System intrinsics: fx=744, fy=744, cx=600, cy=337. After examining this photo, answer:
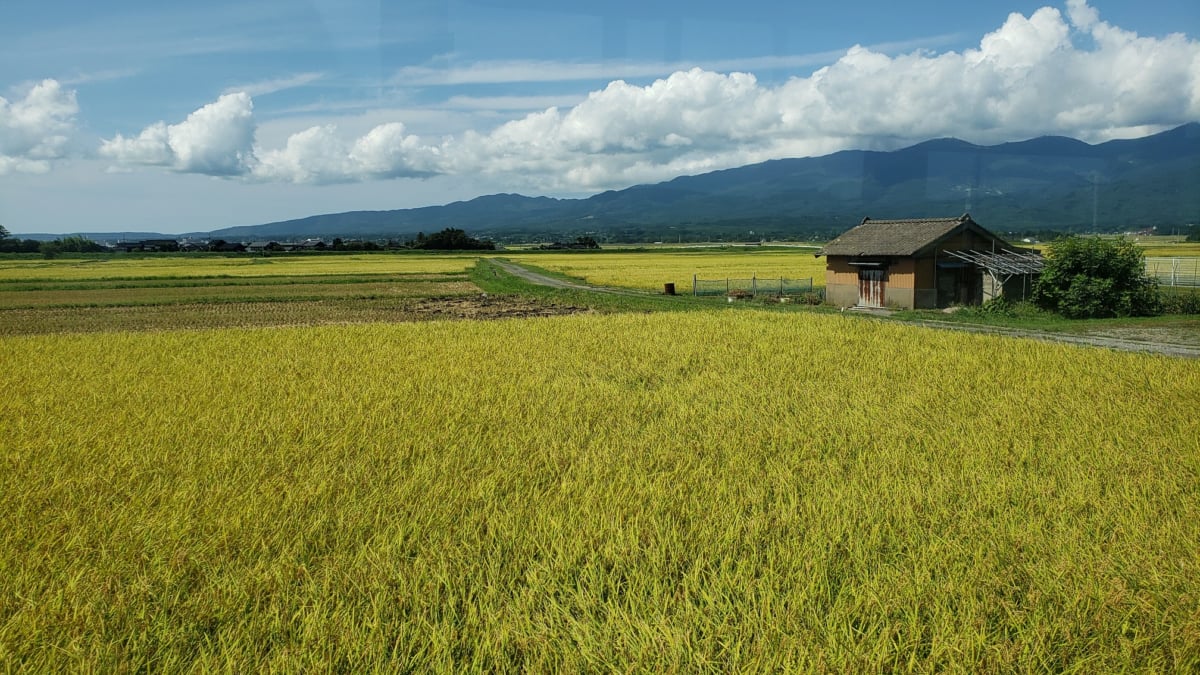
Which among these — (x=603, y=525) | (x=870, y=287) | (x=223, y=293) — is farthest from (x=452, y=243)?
(x=603, y=525)

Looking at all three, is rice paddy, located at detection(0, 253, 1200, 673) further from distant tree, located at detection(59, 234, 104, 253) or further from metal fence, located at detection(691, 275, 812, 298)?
distant tree, located at detection(59, 234, 104, 253)

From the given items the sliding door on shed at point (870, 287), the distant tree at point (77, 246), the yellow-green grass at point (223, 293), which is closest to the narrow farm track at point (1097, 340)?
the sliding door on shed at point (870, 287)

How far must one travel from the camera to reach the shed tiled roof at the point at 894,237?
26.2 m

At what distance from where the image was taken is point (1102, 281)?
22.6 m

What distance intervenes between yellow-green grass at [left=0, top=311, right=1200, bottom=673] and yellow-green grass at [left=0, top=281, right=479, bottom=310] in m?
25.1

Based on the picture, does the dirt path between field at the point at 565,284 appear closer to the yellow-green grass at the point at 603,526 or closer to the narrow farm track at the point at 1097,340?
the narrow farm track at the point at 1097,340

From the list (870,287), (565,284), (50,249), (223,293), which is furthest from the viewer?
(50,249)

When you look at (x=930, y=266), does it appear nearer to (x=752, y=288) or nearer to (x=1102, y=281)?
(x=1102, y=281)

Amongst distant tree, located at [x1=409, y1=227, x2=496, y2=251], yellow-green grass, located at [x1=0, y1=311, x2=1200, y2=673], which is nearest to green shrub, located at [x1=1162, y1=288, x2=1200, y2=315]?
yellow-green grass, located at [x1=0, y1=311, x2=1200, y2=673]

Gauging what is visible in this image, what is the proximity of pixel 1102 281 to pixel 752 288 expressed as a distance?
13.8 meters

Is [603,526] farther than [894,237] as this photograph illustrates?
No

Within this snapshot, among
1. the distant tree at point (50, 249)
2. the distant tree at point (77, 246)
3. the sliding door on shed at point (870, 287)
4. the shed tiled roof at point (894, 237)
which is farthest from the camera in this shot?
the distant tree at point (77, 246)

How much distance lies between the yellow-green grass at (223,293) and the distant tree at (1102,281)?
84.5 ft

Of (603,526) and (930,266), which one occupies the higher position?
Result: (930,266)
